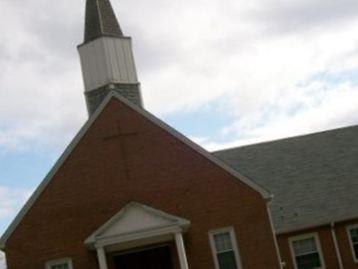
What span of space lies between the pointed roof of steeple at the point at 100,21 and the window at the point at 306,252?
1157 centimetres

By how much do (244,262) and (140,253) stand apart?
408 cm

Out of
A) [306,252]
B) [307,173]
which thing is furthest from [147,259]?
[307,173]

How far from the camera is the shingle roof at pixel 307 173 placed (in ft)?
101

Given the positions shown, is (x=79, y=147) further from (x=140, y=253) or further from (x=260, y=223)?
(x=260, y=223)

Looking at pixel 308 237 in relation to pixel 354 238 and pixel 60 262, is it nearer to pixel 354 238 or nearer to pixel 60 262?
pixel 354 238

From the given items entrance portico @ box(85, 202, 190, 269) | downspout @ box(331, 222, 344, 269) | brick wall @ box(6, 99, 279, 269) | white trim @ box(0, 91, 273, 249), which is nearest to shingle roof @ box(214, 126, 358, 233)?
downspout @ box(331, 222, 344, 269)

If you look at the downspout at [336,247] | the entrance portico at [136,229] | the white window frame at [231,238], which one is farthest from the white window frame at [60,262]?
the downspout at [336,247]

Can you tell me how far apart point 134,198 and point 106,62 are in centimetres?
638

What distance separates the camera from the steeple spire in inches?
1197

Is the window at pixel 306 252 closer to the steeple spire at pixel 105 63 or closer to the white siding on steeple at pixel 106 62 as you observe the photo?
the steeple spire at pixel 105 63

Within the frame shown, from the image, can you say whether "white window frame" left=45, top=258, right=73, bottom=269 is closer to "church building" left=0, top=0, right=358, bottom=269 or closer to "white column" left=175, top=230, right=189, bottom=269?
"church building" left=0, top=0, right=358, bottom=269

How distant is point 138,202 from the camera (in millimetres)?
27203

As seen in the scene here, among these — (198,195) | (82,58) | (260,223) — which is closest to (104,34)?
(82,58)

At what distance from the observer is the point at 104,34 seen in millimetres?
31062
